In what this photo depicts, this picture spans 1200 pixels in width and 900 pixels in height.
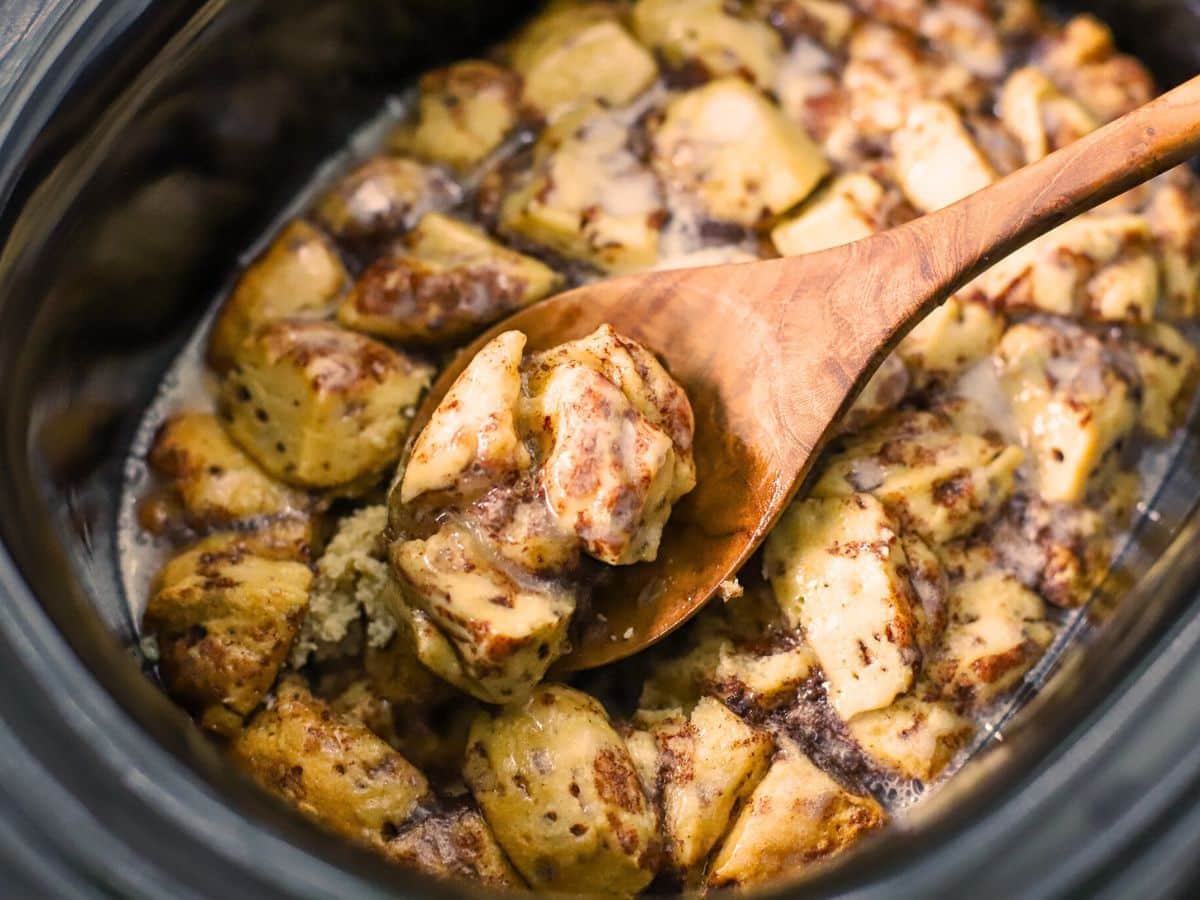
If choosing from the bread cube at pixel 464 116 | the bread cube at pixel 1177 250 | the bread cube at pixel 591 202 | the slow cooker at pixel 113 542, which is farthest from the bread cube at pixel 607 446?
the bread cube at pixel 1177 250

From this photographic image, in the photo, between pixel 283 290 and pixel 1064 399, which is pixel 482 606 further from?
pixel 1064 399

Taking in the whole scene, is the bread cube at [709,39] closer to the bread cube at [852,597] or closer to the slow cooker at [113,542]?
Answer: the slow cooker at [113,542]

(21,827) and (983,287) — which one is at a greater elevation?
(21,827)

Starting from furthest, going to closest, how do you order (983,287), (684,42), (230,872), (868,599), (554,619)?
(684,42) → (983,287) → (868,599) → (554,619) → (230,872)

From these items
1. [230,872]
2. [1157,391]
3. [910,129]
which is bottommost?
[1157,391]

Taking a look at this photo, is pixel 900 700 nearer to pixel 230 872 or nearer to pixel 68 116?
pixel 230 872

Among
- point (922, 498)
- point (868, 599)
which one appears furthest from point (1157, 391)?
point (868, 599)

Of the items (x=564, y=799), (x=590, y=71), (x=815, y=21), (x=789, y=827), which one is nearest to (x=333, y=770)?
(x=564, y=799)

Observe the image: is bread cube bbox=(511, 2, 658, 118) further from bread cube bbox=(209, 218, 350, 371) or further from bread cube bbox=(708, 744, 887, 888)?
bread cube bbox=(708, 744, 887, 888)
